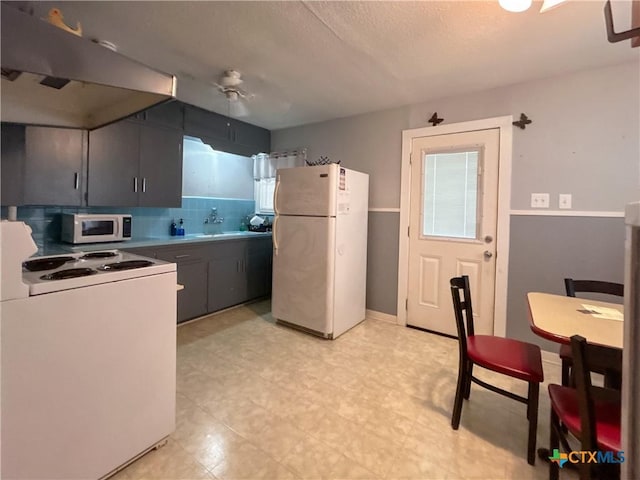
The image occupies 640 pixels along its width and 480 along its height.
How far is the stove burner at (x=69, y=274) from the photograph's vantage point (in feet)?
4.04

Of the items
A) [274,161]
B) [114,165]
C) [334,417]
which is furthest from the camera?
[274,161]

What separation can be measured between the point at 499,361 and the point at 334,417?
1.00 meters

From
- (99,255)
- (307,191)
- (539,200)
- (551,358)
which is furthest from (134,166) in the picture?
(551,358)

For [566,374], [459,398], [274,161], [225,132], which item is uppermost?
[225,132]

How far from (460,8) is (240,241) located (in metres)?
3.00

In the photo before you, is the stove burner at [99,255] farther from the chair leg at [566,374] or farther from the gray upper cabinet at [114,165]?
the chair leg at [566,374]

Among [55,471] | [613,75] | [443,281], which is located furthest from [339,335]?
[613,75]

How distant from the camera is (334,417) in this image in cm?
182

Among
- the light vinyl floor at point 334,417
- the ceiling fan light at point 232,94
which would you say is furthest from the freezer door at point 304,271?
the ceiling fan light at point 232,94

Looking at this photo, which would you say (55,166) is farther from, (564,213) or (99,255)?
(564,213)

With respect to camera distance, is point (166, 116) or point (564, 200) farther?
point (166, 116)

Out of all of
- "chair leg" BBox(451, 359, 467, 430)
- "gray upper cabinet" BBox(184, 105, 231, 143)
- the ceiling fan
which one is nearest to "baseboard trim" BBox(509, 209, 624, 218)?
"chair leg" BBox(451, 359, 467, 430)

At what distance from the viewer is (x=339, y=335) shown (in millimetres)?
3020

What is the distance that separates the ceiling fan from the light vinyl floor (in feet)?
7.43
